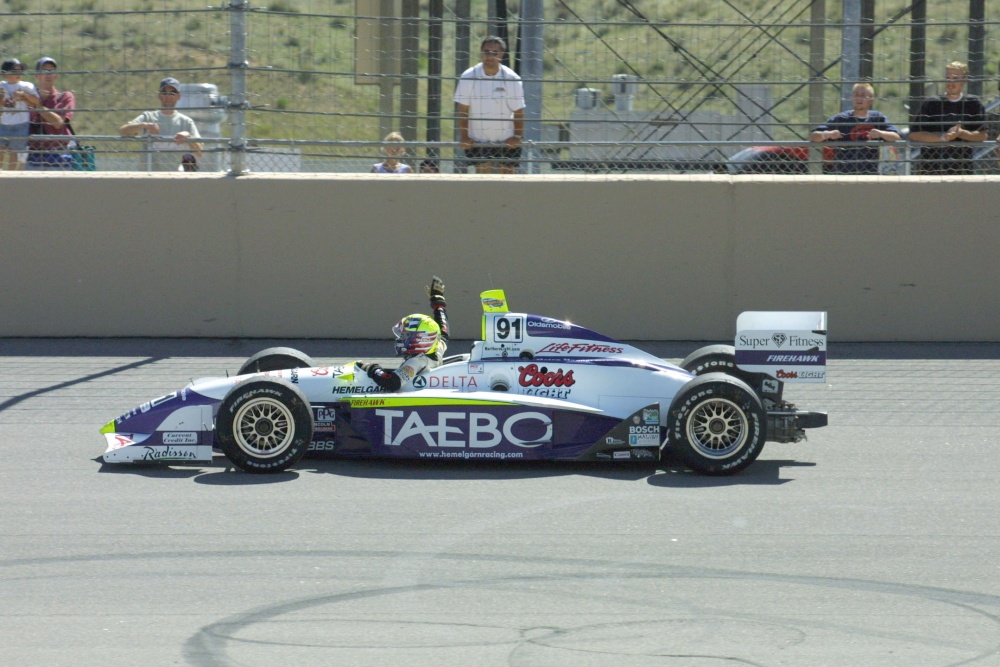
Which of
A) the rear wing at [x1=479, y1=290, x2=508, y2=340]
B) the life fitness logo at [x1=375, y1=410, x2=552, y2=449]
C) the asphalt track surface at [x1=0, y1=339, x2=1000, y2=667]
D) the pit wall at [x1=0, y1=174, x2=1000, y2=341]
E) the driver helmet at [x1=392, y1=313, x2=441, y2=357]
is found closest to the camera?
the asphalt track surface at [x1=0, y1=339, x2=1000, y2=667]

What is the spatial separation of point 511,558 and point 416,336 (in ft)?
6.84

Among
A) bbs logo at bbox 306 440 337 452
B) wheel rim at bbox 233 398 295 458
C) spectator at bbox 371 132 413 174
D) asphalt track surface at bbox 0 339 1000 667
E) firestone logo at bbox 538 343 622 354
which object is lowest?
asphalt track surface at bbox 0 339 1000 667

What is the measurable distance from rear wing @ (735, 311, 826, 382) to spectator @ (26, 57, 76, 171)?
19.7ft

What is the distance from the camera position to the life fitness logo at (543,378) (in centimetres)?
736

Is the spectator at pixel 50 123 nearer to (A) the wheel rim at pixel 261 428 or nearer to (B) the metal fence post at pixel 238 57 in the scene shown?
(B) the metal fence post at pixel 238 57

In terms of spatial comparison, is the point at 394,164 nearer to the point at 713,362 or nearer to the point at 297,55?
the point at 297,55

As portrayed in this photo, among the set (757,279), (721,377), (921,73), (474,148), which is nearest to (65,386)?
(474,148)

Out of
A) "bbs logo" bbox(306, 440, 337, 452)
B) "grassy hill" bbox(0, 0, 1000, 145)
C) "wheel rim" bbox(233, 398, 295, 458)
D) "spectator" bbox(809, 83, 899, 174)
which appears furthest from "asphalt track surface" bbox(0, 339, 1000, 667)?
"grassy hill" bbox(0, 0, 1000, 145)

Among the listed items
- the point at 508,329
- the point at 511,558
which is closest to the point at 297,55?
the point at 508,329

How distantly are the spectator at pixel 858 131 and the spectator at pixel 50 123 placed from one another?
6.20m

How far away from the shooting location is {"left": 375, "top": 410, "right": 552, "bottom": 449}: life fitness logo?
7160 mm

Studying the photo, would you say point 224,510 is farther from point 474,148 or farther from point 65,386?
point 474,148

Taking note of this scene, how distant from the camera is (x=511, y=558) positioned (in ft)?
18.5

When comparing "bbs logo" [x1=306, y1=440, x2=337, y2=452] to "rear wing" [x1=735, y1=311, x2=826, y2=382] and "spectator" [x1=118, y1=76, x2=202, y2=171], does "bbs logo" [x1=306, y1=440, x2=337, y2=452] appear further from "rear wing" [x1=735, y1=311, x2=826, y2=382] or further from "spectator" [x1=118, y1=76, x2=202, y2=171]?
"spectator" [x1=118, y1=76, x2=202, y2=171]
